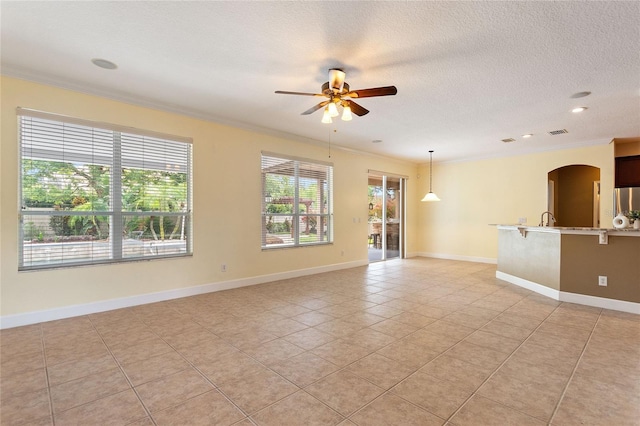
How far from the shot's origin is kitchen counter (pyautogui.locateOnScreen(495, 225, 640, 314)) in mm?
3998

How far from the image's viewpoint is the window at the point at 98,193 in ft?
11.7

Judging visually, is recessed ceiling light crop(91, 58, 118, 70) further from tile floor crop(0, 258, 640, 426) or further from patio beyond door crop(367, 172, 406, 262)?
patio beyond door crop(367, 172, 406, 262)

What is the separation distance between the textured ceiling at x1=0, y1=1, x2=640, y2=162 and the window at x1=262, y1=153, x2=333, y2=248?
124cm

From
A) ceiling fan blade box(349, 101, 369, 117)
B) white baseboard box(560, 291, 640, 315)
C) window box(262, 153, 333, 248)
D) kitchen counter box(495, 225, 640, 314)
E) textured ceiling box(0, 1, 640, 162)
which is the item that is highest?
textured ceiling box(0, 1, 640, 162)

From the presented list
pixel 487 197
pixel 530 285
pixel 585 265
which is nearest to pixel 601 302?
pixel 585 265

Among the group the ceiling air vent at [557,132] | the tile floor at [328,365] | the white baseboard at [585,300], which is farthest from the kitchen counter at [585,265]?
the ceiling air vent at [557,132]

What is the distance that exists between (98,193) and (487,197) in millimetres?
8092

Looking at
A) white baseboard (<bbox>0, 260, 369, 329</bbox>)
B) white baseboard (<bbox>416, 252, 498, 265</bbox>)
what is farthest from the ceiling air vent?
white baseboard (<bbox>0, 260, 369, 329</bbox>)

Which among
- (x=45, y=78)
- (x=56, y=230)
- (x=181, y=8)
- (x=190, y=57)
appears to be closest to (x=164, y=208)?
(x=56, y=230)

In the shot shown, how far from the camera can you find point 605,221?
616 centimetres

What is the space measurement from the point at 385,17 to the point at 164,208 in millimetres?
3799

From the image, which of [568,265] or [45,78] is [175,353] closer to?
[45,78]

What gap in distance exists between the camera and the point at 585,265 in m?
4.30

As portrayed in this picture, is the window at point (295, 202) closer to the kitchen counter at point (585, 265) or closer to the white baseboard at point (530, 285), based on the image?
the white baseboard at point (530, 285)
